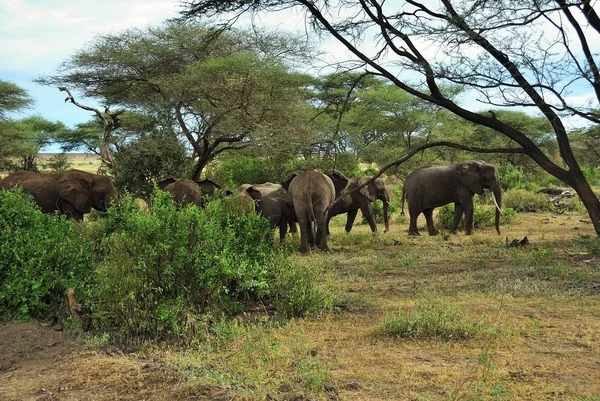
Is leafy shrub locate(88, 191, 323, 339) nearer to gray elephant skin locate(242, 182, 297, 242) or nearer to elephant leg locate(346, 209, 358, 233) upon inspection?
gray elephant skin locate(242, 182, 297, 242)

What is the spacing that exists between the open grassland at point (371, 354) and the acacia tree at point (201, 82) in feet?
45.0

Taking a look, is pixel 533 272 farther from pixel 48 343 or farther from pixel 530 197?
pixel 530 197

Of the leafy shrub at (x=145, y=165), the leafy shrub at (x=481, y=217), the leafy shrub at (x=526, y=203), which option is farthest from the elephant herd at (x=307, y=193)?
the leafy shrub at (x=526, y=203)

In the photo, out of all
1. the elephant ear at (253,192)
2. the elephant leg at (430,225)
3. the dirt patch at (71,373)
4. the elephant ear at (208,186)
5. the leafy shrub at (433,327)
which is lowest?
the dirt patch at (71,373)

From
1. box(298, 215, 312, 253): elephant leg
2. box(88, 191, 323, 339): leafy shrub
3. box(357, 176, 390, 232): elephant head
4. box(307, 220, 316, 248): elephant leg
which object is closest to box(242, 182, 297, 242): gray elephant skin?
box(307, 220, 316, 248): elephant leg

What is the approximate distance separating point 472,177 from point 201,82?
9548 mm

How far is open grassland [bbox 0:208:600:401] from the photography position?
13.0 ft

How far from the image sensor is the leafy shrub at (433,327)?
5.09 metres

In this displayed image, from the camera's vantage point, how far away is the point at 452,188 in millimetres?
14430

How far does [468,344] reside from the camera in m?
4.89

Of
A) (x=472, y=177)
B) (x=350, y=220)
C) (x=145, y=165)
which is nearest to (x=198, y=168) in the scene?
(x=145, y=165)

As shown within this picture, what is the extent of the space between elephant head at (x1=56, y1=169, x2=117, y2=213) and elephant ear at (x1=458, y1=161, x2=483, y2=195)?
750 cm

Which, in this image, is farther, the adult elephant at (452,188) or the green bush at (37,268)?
the adult elephant at (452,188)

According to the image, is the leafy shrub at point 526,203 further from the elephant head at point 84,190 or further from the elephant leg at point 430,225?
the elephant head at point 84,190
